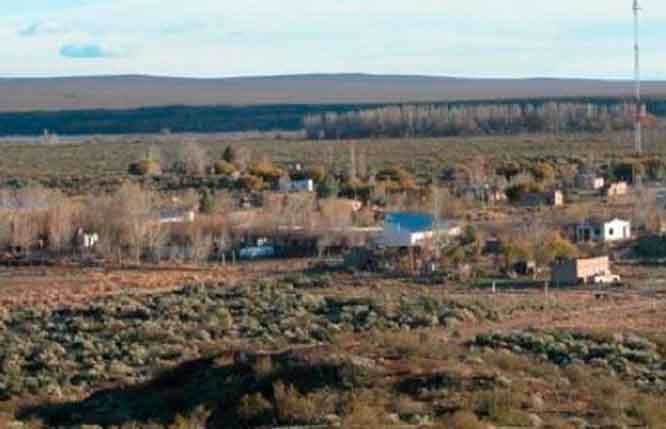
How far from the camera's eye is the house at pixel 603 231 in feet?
162

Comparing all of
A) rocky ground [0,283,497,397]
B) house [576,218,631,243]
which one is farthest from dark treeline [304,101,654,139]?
rocky ground [0,283,497,397]

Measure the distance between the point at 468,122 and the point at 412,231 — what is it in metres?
90.0

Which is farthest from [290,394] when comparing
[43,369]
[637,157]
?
[637,157]

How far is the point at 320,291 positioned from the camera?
39.4m

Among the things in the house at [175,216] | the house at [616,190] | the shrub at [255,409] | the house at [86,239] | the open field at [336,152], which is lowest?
the open field at [336,152]

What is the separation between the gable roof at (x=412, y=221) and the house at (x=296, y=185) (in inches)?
735

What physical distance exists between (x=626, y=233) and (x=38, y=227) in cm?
1752

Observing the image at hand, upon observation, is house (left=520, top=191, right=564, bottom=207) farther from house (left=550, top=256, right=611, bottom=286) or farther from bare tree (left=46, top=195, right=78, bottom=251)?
house (left=550, top=256, right=611, bottom=286)

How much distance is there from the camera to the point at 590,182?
71.5 meters

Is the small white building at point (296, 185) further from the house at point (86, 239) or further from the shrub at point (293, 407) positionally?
the shrub at point (293, 407)

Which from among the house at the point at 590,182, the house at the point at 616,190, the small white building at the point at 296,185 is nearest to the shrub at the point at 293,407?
the house at the point at 616,190

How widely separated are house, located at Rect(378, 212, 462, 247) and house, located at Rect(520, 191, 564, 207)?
12.2 metres

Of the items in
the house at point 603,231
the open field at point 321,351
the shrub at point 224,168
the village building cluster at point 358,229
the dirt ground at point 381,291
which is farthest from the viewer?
the shrub at point 224,168

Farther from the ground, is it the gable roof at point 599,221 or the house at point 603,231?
the gable roof at point 599,221
